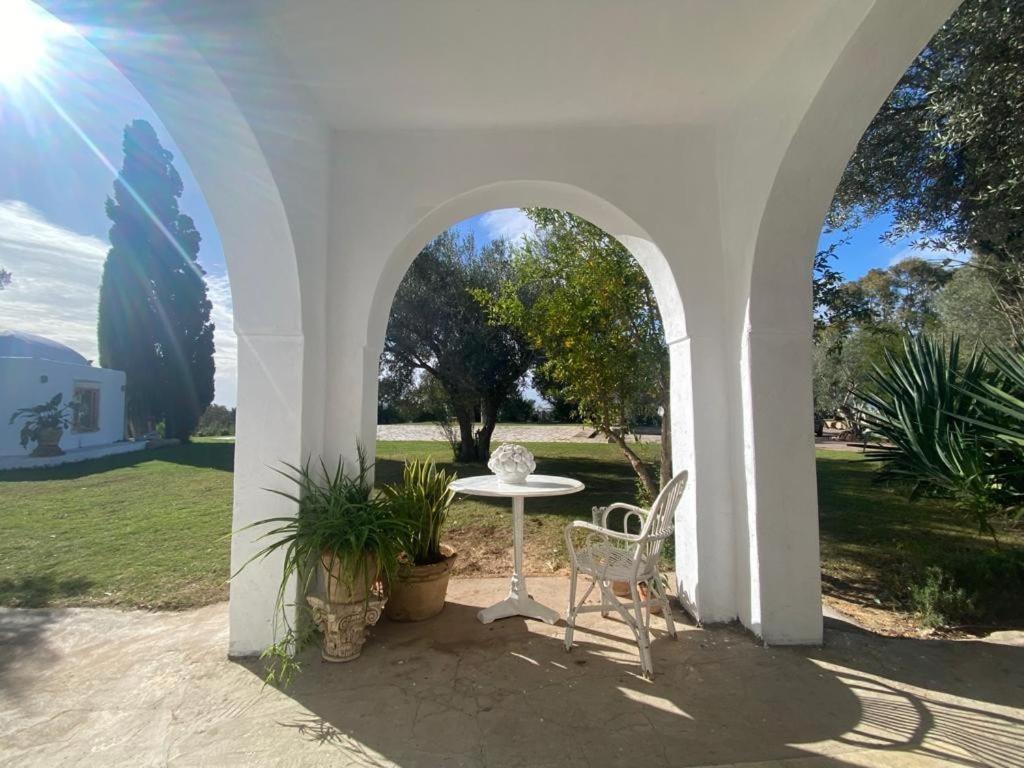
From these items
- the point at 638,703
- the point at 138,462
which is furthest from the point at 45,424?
the point at 638,703

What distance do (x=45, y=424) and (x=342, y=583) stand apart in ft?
45.9

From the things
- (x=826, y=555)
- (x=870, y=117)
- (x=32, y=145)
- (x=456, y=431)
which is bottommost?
(x=826, y=555)

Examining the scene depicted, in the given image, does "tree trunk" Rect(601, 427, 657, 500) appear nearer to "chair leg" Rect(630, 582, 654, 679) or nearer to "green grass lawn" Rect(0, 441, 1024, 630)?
"green grass lawn" Rect(0, 441, 1024, 630)

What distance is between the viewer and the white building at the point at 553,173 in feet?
7.15

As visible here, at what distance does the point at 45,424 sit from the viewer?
37.9 feet

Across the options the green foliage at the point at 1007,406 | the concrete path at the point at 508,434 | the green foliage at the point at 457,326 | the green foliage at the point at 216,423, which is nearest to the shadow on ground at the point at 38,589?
the green foliage at the point at 457,326

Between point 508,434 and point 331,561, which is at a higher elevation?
point 508,434

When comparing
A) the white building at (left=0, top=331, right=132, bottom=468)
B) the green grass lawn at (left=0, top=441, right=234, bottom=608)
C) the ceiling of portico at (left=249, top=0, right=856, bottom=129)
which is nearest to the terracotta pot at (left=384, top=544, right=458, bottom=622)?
the green grass lawn at (left=0, top=441, right=234, bottom=608)

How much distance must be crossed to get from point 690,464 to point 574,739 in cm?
168

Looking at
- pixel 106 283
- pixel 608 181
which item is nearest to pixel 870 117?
pixel 608 181

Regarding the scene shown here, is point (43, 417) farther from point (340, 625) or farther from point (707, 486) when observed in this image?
point (707, 486)

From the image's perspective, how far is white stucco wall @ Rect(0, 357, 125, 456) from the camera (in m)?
11.1

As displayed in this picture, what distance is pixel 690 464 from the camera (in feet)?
9.82

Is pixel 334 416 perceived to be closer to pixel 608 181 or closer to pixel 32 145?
pixel 608 181
